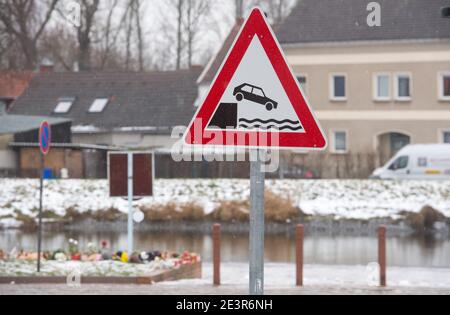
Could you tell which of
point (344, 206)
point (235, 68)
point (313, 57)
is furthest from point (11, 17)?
point (235, 68)

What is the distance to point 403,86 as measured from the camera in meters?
43.7

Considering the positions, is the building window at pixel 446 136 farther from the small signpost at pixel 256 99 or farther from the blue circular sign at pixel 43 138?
the small signpost at pixel 256 99

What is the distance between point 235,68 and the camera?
17.9 feet

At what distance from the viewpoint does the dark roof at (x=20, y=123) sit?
146ft

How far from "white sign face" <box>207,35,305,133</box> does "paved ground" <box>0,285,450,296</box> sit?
23.8ft

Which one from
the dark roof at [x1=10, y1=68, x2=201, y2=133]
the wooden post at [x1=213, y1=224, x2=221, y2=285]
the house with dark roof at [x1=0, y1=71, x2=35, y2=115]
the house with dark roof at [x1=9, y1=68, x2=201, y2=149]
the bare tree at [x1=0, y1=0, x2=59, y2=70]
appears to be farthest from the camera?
the house with dark roof at [x1=0, y1=71, x2=35, y2=115]

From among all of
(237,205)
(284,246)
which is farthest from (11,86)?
(284,246)

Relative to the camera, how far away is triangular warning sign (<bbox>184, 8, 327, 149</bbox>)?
5.40 metres

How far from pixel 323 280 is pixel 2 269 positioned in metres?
4.59

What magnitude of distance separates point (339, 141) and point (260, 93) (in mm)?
40400

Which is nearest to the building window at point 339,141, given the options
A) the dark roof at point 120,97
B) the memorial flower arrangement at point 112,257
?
the dark roof at point 120,97

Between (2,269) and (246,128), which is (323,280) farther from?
(246,128)

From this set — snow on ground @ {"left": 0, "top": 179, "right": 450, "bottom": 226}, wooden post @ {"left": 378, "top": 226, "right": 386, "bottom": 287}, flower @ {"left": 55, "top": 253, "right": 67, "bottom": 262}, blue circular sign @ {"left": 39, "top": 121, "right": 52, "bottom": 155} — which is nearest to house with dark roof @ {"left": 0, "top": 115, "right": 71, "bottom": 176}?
snow on ground @ {"left": 0, "top": 179, "right": 450, "bottom": 226}

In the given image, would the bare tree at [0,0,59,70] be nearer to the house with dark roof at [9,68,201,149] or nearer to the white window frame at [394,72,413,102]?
the house with dark roof at [9,68,201,149]
